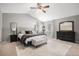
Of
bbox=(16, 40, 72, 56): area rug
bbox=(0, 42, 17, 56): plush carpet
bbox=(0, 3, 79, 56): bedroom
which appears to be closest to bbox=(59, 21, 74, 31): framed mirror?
bbox=(0, 3, 79, 56): bedroom

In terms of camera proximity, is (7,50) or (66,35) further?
(66,35)

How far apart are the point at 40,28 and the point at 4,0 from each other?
3.06 ft

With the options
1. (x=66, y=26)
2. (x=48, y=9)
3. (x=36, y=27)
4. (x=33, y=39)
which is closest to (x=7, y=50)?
(x=33, y=39)

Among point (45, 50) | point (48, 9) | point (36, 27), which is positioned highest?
point (48, 9)

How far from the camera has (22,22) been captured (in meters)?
2.03

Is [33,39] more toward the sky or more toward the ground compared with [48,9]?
more toward the ground

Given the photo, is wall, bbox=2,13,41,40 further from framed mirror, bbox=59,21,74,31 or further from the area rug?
framed mirror, bbox=59,21,74,31

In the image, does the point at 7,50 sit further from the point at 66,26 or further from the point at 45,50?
the point at 66,26

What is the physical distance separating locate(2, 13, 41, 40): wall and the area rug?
1.24 feet

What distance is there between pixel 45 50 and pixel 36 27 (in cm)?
52

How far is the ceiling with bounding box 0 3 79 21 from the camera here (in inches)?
77.1

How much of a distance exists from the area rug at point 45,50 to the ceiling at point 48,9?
61 centimetres

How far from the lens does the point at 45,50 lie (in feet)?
6.57

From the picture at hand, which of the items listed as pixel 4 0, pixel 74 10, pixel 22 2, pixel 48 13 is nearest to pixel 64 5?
pixel 74 10
